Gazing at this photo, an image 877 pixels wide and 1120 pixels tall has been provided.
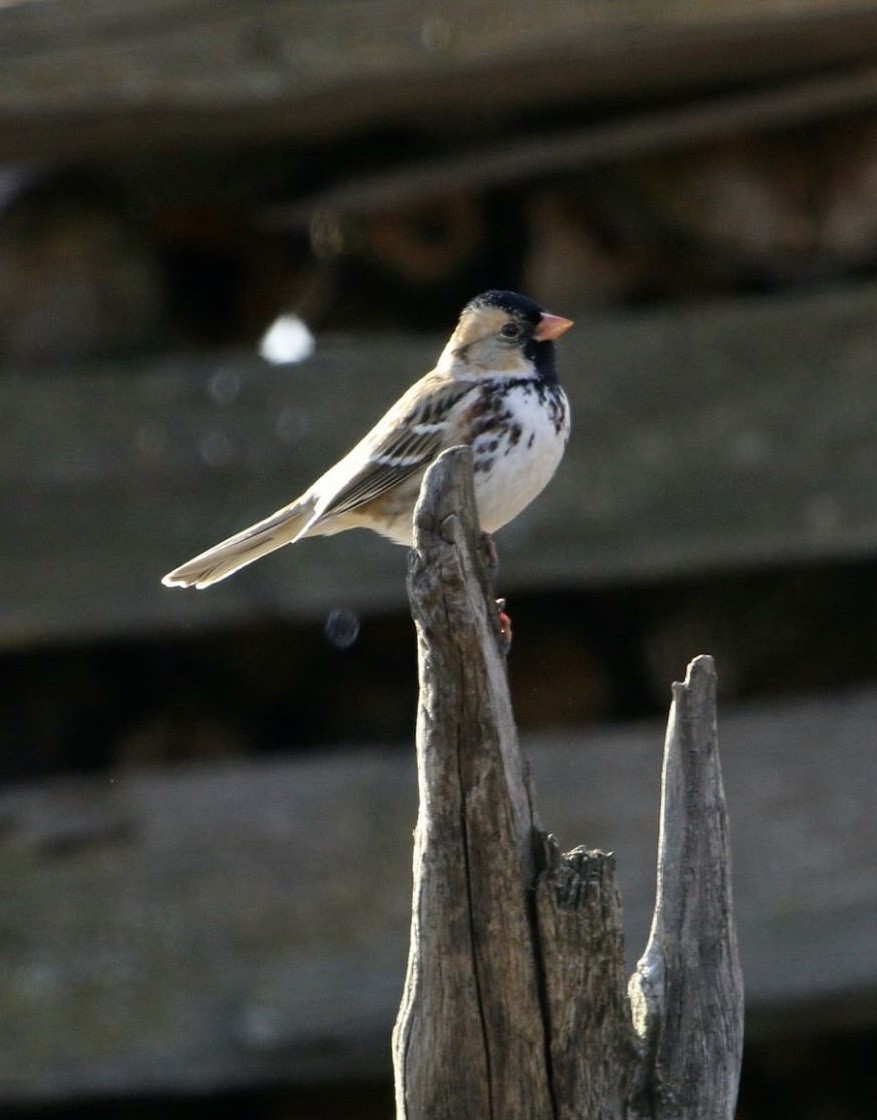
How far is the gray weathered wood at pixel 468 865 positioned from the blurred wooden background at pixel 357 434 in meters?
1.83

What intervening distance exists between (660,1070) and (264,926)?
208 cm

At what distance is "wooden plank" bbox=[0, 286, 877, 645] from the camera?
4117 mm

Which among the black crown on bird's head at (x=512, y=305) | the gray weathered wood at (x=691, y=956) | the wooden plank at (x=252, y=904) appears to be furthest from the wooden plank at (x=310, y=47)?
the gray weathered wood at (x=691, y=956)

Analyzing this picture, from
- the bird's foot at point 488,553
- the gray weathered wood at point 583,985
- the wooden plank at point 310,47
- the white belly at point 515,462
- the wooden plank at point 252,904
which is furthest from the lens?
the wooden plank at point 252,904

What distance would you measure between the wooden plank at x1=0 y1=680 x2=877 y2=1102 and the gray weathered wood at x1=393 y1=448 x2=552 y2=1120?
196 centimetres

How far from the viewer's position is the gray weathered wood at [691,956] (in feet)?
7.46

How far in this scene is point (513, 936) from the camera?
2258 millimetres

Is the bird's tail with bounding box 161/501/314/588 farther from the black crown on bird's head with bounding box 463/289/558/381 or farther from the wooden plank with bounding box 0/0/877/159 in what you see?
the wooden plank with bounding box 0/0/877/159

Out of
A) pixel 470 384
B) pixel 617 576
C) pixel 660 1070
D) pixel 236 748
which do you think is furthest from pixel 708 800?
pixel 236 748

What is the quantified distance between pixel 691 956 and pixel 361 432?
1.99m

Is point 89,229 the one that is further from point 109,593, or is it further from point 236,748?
point 236,748

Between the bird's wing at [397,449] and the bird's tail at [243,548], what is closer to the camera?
the bird's wing at [397,449]

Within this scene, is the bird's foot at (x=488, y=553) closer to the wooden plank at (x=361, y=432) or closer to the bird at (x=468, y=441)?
the bird at (x=468, y=441)

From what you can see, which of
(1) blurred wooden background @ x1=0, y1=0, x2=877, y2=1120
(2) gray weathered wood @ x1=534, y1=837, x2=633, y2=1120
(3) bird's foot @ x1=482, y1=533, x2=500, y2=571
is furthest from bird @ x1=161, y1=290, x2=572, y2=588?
(2) gray weathered wood @ x1=534, y1=837, x2=633, y2=1120
